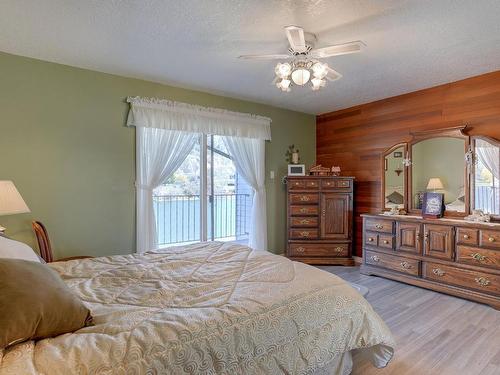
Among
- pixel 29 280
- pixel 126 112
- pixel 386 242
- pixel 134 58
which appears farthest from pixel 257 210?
pixel 29 280

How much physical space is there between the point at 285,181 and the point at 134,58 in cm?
273

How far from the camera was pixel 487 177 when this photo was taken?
321 centimetres

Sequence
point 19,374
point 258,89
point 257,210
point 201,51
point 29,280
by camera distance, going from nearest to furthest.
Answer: point 19,374
point 29,280
point 201,51
point 258,89
point 257,210

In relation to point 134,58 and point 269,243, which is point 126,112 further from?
point 269,243

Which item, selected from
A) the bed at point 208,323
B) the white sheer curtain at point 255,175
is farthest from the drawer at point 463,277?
the white sheer curtain at point 255,175

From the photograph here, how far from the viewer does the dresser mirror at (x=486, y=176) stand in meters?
3.14

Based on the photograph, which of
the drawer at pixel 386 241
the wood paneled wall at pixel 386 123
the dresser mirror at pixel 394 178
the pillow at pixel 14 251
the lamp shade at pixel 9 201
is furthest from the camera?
the dresser mirror at pixel 394 178

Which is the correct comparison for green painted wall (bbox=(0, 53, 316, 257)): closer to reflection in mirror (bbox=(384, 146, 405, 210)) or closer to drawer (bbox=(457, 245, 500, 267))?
reflection in mirror (bbox=(384, 146, 405, 210))

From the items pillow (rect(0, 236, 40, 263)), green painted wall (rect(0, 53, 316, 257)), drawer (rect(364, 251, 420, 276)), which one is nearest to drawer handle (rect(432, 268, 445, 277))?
drawer (rect(364, 251, 420, 276))

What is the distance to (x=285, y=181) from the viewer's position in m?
4.65

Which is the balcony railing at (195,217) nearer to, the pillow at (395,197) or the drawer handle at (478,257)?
the pillow at (395,197)

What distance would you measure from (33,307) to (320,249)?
377cm

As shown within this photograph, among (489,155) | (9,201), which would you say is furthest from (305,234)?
(9,201)

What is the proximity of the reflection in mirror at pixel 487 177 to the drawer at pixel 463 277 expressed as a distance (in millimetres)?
717
